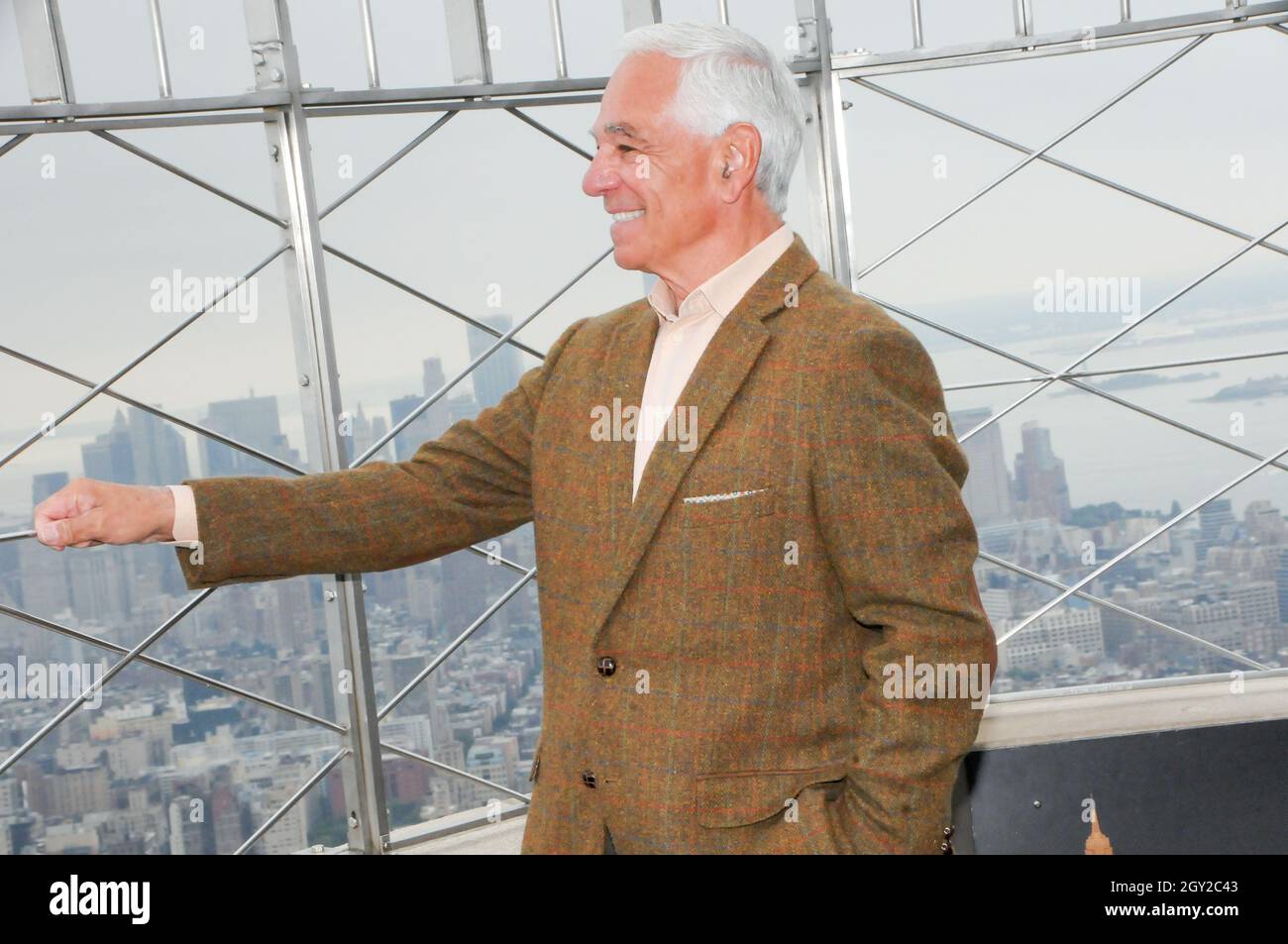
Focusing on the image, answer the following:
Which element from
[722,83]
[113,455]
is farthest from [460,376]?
[722,83]

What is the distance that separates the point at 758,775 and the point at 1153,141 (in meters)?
2.25

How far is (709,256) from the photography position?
124 cm

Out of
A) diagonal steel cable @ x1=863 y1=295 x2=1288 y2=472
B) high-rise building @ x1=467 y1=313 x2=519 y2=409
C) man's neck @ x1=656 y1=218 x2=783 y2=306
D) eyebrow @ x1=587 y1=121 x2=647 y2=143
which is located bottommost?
diagonal steel cable @ x1=863 y1=295 x2=1288 y2=472

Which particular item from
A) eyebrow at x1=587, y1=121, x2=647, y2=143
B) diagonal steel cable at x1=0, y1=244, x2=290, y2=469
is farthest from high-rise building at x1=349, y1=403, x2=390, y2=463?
eyebrow at x1=587, y1=121, x2=647, y2=143

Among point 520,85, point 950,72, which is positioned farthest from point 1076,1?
point 520,85

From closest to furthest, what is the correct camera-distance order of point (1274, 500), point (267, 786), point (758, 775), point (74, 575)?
1. point (758, 775)
2. point (74, 575)
3. point (267, 786)
4. point (1274, 500)

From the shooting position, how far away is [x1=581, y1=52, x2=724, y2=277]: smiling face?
122cm

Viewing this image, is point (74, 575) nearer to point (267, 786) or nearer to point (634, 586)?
point (267, 786)

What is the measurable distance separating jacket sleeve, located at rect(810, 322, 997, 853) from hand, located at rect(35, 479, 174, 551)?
0.55m

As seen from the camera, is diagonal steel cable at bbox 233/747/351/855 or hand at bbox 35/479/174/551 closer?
hand at bbox 35/479/174/551

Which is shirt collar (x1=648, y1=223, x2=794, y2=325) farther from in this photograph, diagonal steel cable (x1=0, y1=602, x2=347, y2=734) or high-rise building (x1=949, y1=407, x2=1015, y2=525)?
high-rise building (x1=949, y1=407, x2=1015, y2=525)

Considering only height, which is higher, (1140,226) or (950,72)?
(950,72)

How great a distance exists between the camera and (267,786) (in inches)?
101
